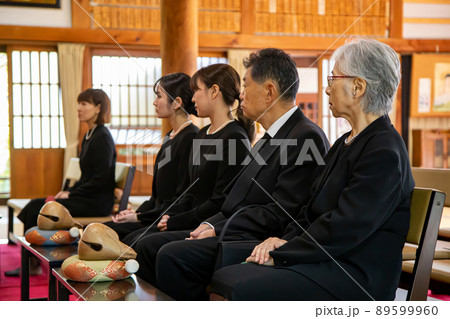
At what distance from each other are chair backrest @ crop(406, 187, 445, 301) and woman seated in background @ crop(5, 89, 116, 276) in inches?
89.2

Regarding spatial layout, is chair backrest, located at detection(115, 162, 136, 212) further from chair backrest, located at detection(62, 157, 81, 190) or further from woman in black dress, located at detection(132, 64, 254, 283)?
woman in black dress, located at detection(132, 64, 254, 283)

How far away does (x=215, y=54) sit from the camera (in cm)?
723

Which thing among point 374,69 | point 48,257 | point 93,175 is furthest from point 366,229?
point 93,175

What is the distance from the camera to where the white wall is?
251 inches

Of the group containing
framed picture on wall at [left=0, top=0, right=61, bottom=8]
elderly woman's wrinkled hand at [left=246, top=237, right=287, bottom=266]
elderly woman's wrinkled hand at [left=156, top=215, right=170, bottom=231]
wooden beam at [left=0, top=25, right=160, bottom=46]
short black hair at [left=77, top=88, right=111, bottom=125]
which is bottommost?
elderly woman's wrinkled hand at [left=156, top=215, right=170, bottom=231]

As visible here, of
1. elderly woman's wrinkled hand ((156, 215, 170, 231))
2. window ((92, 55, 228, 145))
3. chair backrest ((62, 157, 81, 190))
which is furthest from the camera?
window ((92, 55, 228, 145))

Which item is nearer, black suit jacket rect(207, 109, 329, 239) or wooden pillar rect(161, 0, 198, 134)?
black suit jacket rect(207, 109, 329, 239)

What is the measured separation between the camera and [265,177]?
1977mm

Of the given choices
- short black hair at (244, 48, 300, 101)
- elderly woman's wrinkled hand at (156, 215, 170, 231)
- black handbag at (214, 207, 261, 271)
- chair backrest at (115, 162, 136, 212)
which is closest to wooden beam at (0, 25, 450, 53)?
chair backrest at (115, 162, 136, 212)

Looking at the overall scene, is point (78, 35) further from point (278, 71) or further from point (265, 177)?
point (265, 177)

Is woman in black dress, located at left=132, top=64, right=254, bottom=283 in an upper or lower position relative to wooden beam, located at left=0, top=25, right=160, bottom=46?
lower

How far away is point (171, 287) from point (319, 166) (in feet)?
2.16

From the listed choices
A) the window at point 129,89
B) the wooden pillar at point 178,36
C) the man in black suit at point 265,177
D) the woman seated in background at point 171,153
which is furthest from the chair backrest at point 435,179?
the window at point 129,89

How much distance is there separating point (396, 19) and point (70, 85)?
14.6ft
